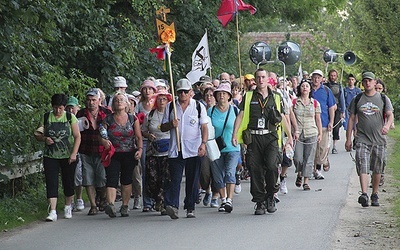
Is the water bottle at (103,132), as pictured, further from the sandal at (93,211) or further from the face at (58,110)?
the sandal at (93,211)

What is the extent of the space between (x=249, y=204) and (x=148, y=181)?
1.78 metres

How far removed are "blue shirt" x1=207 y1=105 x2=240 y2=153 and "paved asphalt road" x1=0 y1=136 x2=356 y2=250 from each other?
905 mm

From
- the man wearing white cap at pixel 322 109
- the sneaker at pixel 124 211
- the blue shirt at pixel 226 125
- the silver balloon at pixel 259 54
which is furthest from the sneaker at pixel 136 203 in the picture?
the silver balloon at pixel 259 54

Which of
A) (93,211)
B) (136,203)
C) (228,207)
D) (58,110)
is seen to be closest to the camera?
(58,110)

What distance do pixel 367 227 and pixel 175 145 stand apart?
111 inches

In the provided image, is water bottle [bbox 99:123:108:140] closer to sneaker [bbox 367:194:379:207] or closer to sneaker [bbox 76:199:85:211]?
sneaker [bbox 76:199:85:211]

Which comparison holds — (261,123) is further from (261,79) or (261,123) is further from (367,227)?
(367,227)

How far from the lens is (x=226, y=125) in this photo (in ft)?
49.6

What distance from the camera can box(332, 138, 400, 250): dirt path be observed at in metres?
11.5

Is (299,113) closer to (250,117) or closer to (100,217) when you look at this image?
(250,117)

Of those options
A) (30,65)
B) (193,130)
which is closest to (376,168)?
(193,130)

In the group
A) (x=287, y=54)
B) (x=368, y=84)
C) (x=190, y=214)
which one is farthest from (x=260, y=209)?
(x=287, y=54)

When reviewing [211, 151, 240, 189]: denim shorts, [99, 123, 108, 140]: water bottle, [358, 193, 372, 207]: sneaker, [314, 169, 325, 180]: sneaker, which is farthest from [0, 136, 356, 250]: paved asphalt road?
[314, 169, 325, 180]: sneaker

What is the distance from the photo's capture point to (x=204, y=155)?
1430cm
